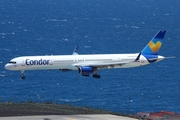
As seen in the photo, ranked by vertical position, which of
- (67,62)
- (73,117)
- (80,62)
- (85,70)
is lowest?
(73,117)

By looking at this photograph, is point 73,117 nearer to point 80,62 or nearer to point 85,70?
point 85,70

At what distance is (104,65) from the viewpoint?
12744 centimetres

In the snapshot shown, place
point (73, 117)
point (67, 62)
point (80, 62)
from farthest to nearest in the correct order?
point (80, 62)
point (67, 62)
point (73, 117)

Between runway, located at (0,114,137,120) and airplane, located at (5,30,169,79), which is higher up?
airplane, located at (5,30,169,79)

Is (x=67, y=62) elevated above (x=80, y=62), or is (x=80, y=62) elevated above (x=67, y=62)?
(x=80, y=62)

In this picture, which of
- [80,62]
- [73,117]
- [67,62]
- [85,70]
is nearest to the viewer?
[73,117]

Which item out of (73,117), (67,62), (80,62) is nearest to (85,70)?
(80,62)

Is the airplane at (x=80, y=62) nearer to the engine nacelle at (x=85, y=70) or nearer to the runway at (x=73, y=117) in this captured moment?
the engine nacelle at (x=85, y=70)

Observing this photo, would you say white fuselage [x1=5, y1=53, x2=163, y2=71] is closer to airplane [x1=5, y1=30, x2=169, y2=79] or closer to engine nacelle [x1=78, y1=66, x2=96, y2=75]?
airplane [x1=5, y1=30, x2=169, y2=79]

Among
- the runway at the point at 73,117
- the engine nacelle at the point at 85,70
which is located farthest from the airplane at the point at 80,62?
the runway at the point at 73,117

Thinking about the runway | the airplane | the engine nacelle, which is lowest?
the runway

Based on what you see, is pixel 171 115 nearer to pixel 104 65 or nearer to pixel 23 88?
pixel 104 65

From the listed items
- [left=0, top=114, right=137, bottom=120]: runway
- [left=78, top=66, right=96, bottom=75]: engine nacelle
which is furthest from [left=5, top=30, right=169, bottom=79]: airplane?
[left=0, top=114, right=137, bottom=120]: runway

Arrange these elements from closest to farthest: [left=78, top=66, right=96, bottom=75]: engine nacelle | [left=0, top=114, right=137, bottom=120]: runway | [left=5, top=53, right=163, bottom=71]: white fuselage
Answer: [left=0, top=114, right=137, bottom=120]: runway
[left=5, top=53, right=163, bottom=71]: white fuselage
[left=78, top=66, right=96, bottom=75]: engine nacelle
